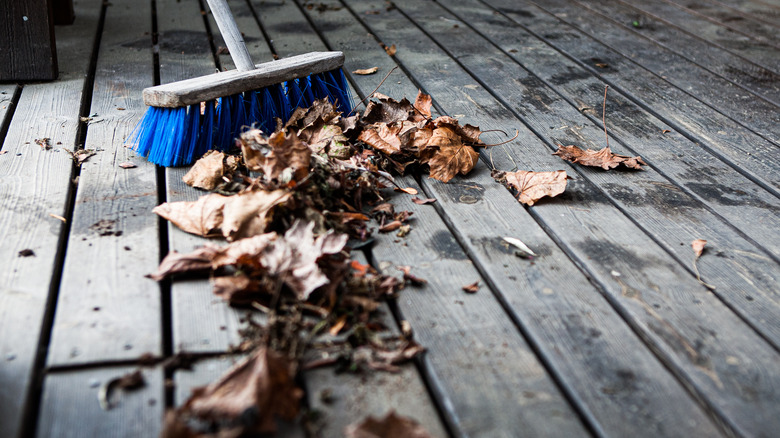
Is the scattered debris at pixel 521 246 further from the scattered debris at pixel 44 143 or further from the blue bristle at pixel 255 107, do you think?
the scattered debris at pixel 44 143

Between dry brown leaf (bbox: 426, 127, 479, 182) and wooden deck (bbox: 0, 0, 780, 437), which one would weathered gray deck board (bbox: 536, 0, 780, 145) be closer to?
wooden deck (bbox: 0, 0, 780, 437)

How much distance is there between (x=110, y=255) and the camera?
1.35m

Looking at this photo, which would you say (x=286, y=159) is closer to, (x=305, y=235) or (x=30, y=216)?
(x=305, y=235)

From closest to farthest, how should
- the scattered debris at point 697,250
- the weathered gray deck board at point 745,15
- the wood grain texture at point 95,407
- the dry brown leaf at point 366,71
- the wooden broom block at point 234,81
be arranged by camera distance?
1. the wood grain texture at point 95,407
2. the scattered debris at point 697,250
3. the wooden broom block at point 234,81
4. the dry brown leaf at point 366,71
5. the weathered gray deck board at point 745,15

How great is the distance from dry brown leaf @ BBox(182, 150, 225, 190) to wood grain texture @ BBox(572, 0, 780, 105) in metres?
1.82

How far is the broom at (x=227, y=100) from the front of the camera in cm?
176

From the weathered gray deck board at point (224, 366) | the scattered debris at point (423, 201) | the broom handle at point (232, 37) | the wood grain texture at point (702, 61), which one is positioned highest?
the broom handle at point (232, 37)

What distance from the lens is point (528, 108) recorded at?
7.57ft

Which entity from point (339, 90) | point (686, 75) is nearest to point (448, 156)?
point (339, 90)

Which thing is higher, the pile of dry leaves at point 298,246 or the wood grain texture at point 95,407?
the pile of dry leaves at point 298,246

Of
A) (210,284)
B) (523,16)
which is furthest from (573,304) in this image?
(523,16)

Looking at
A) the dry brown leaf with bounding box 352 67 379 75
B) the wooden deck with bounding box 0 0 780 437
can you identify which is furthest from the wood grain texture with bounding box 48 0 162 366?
the dry brown leaf with bounding box 352 67 379 75

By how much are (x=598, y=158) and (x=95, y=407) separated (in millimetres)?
1490

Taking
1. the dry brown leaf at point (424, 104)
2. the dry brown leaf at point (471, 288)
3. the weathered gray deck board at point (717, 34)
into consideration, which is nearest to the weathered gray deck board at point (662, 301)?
the dry brown leaf at point (471, 288)
